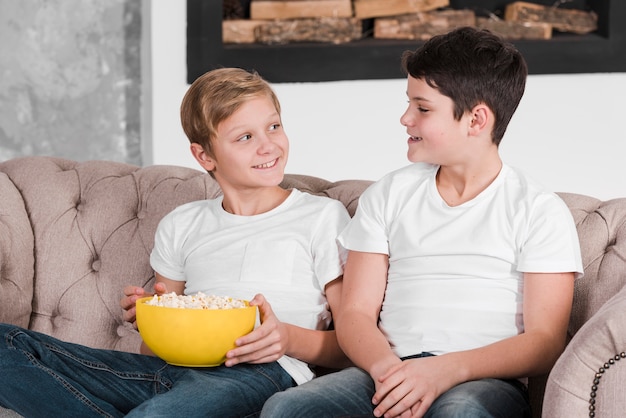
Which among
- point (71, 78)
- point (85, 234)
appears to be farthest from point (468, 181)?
point (71, 78)

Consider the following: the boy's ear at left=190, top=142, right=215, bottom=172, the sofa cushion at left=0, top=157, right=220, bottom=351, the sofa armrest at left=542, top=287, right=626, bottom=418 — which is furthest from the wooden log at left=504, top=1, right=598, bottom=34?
the sofa armrest at left=542, top=287, right=626, bottom=418

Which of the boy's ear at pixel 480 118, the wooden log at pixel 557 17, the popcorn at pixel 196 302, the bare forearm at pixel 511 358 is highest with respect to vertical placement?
the wooden log at pixel 557 17

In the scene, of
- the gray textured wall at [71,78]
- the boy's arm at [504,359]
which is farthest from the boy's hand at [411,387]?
the gray textured wall at [71,78]

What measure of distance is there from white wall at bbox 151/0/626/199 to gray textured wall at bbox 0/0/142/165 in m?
0.18

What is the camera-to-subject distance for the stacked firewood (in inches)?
136

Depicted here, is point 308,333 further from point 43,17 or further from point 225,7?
point 43,17

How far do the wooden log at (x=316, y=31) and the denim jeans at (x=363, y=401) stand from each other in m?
2.12

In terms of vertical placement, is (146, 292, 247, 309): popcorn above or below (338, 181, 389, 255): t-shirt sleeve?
below

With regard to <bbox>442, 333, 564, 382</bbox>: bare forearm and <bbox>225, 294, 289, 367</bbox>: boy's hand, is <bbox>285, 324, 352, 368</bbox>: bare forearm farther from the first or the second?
<bbox>442, 333, 564, 382</bbox>: bare forearm

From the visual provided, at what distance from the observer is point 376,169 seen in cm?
350

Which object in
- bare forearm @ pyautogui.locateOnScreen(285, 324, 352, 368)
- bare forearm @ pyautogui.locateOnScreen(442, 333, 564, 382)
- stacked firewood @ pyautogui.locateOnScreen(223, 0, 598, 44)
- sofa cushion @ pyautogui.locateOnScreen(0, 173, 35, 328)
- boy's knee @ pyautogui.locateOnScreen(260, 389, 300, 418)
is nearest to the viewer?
boy's knee @ pyautogui.locateOnScreen(260, 389, 300, 418)

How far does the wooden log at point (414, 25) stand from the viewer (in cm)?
349

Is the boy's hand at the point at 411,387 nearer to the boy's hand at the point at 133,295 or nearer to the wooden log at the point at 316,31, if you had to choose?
the boy's hand at the point at 133,295

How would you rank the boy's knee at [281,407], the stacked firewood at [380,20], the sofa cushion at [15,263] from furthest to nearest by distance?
the stacked firewood at [380,20] → the sofa cushion at [15,263] → the boy's knee at [281,407]
